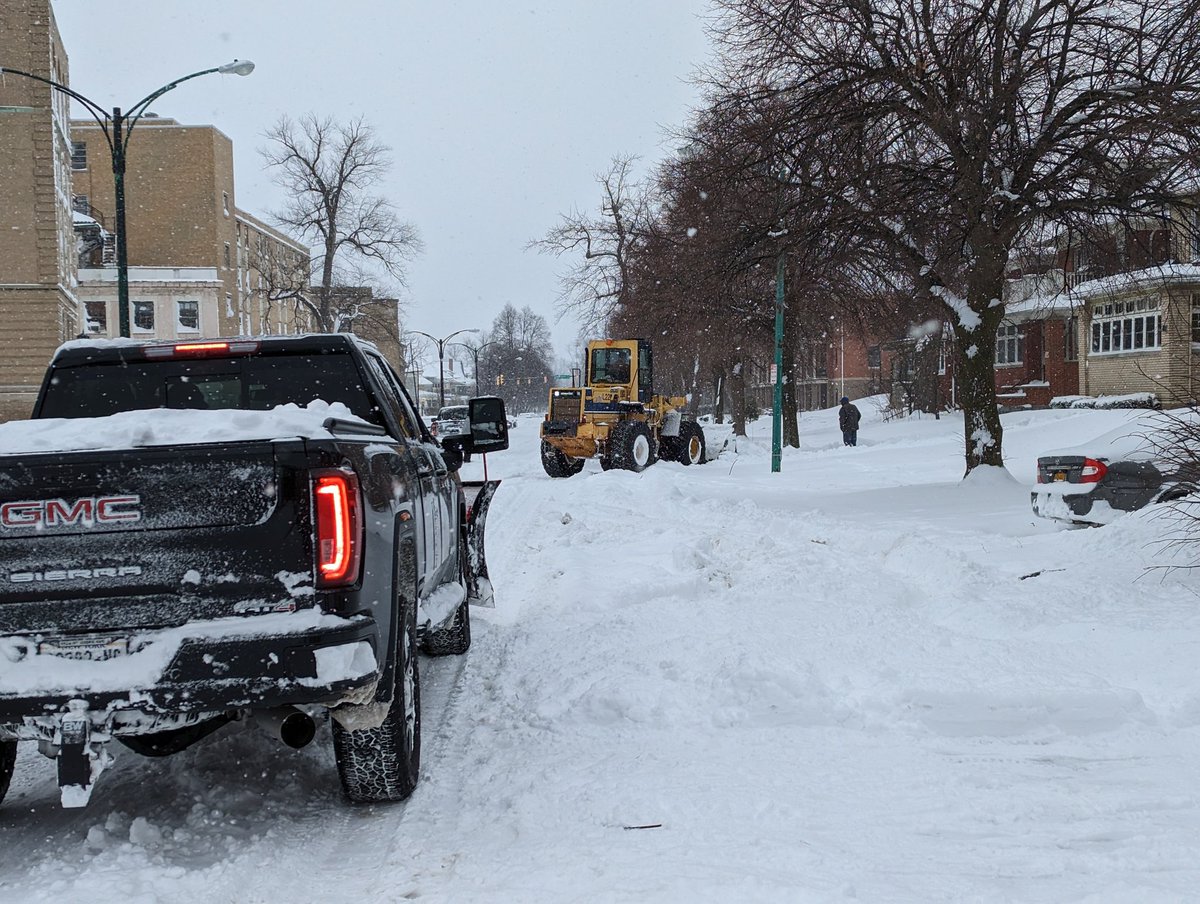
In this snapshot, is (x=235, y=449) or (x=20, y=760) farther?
(x=20, y=760)

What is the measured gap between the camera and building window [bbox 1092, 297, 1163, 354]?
35.4 metres

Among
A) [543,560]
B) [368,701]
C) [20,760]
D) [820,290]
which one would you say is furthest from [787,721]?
[820,290]

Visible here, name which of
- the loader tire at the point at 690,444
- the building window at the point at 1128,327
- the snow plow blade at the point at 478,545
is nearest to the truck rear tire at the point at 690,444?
the loader tire at the point at 690,444

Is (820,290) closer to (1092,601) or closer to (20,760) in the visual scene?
(1092,601)

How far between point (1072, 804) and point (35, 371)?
4172 centimetres

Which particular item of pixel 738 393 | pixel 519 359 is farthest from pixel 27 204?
pixel 519 359

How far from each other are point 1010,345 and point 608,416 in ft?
98.4

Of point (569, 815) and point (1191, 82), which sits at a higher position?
point (1191, 82)

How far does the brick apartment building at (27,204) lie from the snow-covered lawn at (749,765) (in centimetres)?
3704

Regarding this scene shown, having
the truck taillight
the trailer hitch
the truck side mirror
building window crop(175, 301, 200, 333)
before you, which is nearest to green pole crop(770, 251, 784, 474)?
the truck taillight

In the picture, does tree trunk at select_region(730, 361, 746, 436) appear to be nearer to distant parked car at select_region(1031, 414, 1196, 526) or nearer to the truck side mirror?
distant parked car at select_region(1031, 414, 1196, 526)

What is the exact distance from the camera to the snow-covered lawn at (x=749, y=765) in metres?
3.48

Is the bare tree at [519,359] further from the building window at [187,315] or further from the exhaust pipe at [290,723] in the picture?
the exhaust pipe at [290,723]

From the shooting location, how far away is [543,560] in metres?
10.7
